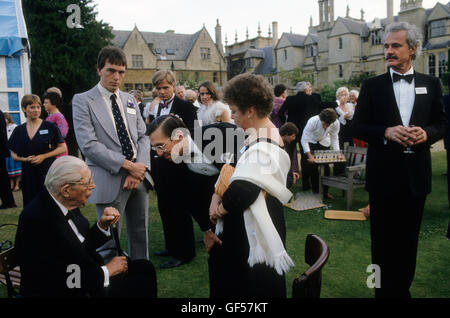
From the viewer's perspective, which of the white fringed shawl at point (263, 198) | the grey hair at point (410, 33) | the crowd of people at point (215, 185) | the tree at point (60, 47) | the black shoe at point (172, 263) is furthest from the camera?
the tree at point (60, 47)

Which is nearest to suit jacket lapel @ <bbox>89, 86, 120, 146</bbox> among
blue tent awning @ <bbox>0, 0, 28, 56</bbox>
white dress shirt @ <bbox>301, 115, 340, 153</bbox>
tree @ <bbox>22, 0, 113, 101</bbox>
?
white dress shirt @ <bbox>301, 115, 340, 153</bbox>

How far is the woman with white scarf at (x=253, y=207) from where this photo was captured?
6.10 ft

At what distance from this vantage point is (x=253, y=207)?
188 cm

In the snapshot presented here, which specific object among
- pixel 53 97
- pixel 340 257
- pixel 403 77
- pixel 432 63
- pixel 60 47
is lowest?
pixel 340 257

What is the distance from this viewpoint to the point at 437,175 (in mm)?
8914

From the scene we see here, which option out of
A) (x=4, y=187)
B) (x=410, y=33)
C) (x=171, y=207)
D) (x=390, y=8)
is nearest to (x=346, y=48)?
(x=390, y=8)

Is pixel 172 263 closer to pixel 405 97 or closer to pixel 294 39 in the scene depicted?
pixel 405 97

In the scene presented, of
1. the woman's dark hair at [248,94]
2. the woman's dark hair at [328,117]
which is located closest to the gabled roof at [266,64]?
the woman's dark hair at [328,117]

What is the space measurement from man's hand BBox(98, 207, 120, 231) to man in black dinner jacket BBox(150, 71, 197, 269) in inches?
46.1

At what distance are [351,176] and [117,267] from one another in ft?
16.0

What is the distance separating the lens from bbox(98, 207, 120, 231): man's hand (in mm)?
2504

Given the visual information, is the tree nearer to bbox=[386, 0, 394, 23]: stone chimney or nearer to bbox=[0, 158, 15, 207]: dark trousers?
bbox=[0, 158, 15, 207]: dark trousers

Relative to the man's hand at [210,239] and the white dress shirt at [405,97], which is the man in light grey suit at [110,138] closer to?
the man's hand at [210,239]

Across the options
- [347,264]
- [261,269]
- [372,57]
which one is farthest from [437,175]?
[372,57]
